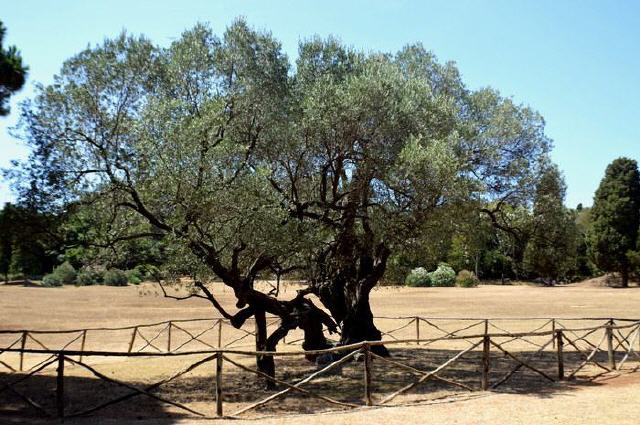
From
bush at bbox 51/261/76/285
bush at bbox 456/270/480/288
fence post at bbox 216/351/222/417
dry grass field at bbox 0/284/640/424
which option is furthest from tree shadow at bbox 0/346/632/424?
bush at bbox 51/261/76/285

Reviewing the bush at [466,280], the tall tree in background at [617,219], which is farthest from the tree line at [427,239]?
the bush at [466,280]

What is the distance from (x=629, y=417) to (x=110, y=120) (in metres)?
12.0

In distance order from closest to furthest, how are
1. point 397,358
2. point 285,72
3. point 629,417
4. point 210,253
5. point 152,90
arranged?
point 629,417, point 210,253, point 152,90, point 285,72, point 397,358

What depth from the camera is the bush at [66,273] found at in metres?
61.0

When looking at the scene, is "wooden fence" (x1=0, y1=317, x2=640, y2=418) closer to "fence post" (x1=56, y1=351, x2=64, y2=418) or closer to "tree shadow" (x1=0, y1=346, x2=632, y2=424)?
"fence post" (x1=56, y1=351, x2=64, y2=418)

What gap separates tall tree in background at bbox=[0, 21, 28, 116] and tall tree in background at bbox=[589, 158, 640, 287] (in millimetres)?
52864

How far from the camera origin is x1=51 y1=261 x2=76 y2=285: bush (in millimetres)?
60997

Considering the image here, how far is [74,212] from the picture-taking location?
516 inches

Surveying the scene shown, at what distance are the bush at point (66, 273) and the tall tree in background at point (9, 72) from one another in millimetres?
54060

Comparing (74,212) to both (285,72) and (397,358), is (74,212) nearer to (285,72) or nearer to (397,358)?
(285,72)

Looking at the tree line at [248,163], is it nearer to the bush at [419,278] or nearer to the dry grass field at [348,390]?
the dry grass field at [348,390]

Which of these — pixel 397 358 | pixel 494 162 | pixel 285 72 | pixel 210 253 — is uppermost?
pixel 285 72

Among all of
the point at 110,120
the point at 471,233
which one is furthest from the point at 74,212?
the point at 471,233

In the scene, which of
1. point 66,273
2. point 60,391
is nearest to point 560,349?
point 60,391
